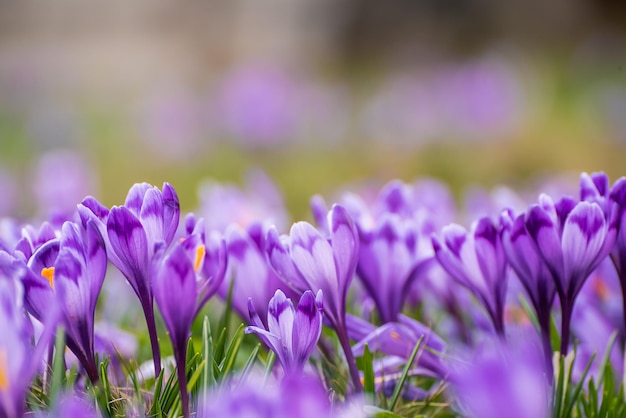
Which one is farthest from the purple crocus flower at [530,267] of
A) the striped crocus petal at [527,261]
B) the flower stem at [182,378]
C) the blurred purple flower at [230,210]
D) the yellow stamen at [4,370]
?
the blurred purple flower at [230,210]

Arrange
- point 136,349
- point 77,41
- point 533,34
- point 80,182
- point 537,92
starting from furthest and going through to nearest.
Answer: point 77,41
point 533,34
point 537,92
point 80,182
point 136,349

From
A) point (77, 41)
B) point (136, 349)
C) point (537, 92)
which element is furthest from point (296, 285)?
point (77, 41)

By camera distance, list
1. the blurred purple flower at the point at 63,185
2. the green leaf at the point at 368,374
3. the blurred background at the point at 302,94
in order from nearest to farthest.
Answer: the green leaf at the point at 368,374 → the blurred purple flower at the point at 63,185 → the blurred background at the point at 302,94

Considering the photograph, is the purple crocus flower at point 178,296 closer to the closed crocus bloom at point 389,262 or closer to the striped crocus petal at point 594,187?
the closed crocus bloom at point 389,262

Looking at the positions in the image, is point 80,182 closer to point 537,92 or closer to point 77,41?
point 537,92

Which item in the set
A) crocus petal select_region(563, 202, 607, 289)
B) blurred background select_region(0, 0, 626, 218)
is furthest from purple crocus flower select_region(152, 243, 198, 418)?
blurred background select_region(0, 0, 626, 218)

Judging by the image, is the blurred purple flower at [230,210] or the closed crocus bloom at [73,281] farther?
the blurred purple flower at [230,210]

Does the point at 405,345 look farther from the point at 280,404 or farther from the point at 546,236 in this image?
the point at 280,404
